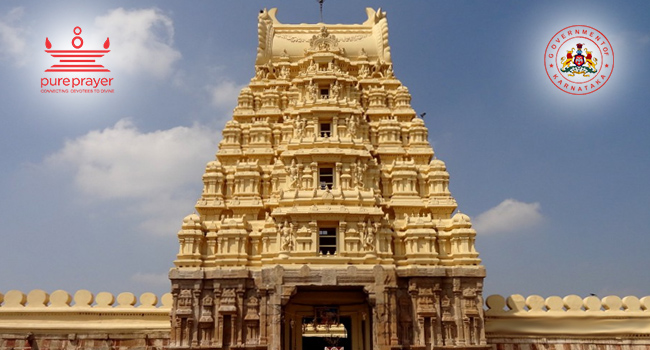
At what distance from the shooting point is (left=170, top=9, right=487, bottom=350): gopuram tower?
18859 millimetres

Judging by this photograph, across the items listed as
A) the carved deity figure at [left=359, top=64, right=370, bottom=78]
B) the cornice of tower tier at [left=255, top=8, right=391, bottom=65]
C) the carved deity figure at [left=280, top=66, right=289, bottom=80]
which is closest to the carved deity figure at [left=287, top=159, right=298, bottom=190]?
the carved deity figure at [left=280, top=66, right=289, bottom=80]

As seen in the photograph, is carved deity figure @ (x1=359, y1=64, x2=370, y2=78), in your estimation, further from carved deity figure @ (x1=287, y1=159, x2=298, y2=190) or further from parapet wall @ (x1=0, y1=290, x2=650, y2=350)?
parapet wall @ (x1=0, y1=290, x2=650, y2=350)

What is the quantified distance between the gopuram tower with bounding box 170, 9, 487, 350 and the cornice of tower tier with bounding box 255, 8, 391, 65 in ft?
6.81

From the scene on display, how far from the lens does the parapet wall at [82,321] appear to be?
2083 cm

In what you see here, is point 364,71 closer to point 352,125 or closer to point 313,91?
point 313,91

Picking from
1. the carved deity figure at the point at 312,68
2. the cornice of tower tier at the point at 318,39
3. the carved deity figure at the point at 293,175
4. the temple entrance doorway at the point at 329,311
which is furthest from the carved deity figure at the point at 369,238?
the cornice of tower tier at the point at 318,39

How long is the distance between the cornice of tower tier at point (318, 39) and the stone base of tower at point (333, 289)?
40.6ft

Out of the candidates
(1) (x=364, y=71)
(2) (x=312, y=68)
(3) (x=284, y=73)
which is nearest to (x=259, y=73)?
(3) (x=284, y=73)

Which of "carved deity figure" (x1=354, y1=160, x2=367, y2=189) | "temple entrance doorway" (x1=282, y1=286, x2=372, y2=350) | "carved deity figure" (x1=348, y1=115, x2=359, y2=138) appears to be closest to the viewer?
"temple entrance doorway" (x1=282, y1=286, x2=372, y2=350)

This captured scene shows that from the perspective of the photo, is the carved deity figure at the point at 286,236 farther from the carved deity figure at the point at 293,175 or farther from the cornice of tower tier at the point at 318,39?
→ the cornice of tower tier at the point at 318,39

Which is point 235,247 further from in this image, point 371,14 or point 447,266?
point 371,14

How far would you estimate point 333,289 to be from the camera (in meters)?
20.1

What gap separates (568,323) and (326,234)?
1090 centimetres

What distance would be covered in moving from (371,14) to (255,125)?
10.9 m
